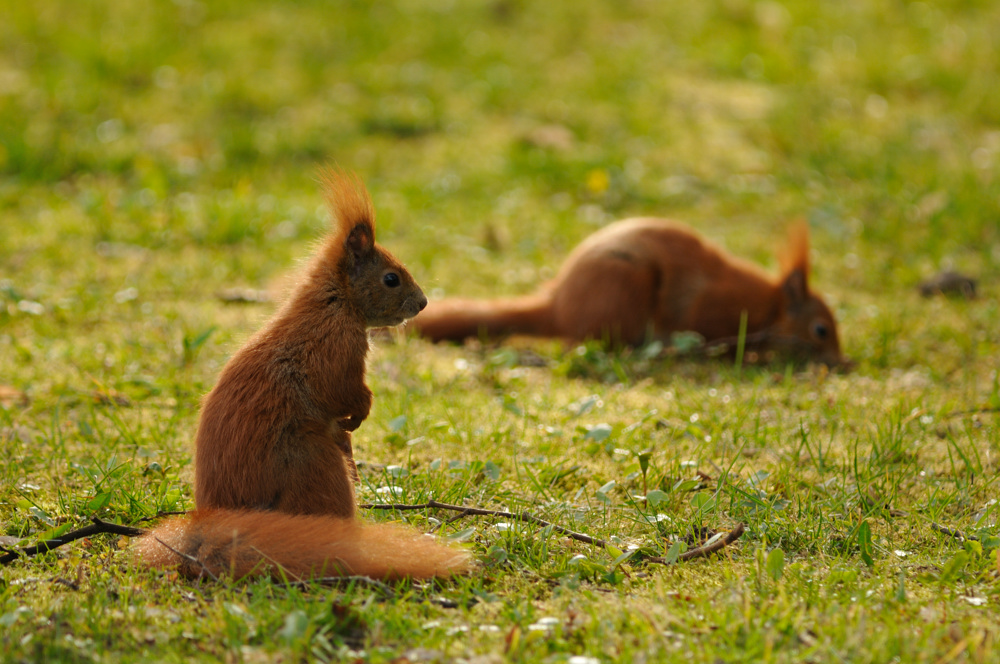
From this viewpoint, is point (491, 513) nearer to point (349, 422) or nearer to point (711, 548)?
point (349, 422)

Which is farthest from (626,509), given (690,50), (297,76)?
(690,50)

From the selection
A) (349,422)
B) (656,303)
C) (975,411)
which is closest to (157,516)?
(349,422)

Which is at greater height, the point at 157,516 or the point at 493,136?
the point at 493,136

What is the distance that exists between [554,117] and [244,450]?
228 inches

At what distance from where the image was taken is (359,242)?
261 cm

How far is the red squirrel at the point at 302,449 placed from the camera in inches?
83.3

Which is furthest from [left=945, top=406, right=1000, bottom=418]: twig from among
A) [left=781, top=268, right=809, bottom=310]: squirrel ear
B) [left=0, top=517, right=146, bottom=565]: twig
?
[left=0, top=517, right=146, bottom=565]: twig

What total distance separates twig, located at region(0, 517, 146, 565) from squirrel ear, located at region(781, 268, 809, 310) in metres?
3.35

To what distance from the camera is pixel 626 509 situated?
8.73 feet

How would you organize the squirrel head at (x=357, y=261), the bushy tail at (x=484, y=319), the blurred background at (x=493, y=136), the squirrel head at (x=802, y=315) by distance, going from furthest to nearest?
the blurred background at (x=493, y=136) < the bushy tail at (x=484, y=319) < the squirrel head at (x=802, y=315) < the squirrel head at (x=357, y=261)

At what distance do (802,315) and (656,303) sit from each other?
689mm

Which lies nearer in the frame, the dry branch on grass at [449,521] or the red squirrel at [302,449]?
the red squirrel at [302,449]

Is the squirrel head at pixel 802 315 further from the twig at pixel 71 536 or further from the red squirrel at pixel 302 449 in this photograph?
the twig at pixel 71 536

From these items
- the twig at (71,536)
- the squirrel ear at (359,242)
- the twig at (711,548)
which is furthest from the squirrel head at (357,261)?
the twig at (711,548)
